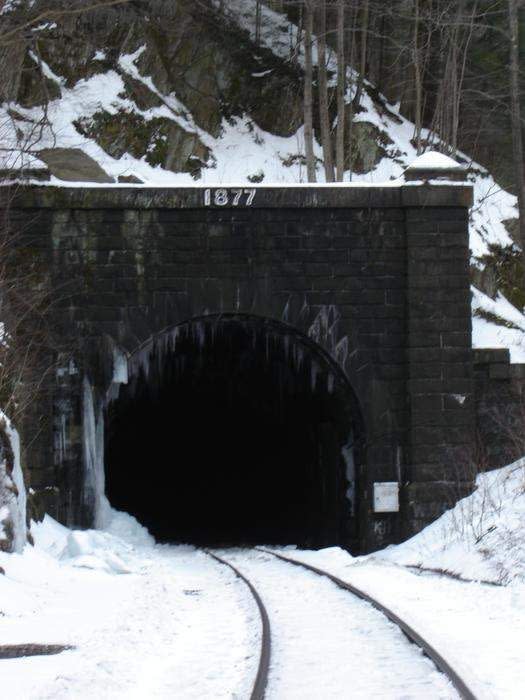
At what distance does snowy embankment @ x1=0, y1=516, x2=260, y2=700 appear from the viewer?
6.14 meters

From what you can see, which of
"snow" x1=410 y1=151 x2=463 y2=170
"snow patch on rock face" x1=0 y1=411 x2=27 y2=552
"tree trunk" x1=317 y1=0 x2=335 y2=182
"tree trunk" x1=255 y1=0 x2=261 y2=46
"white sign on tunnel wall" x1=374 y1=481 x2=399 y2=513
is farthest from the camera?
"tree trunk" x1=255 y1=0 x2=261 y2=46

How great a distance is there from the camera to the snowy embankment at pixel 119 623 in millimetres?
6141

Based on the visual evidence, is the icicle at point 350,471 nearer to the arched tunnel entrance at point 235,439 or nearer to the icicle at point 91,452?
the arched tunnel entrance at point 235,439

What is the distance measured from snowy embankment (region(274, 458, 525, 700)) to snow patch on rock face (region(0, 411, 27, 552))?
351 cm

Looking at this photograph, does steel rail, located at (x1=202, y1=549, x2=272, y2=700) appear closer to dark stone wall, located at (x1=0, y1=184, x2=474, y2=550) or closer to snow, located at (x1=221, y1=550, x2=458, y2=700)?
snow, located at (x1=221, y1=550, x2=458, y2=700)


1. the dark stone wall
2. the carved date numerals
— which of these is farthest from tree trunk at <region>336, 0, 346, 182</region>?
the carved date numerals

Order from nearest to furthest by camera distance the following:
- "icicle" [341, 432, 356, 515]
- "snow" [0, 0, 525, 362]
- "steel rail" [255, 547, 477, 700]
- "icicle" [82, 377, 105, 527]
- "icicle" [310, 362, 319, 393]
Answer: "steel rail" [255, 547, 477, 700] < "icicle" [82, 377, 105, 527] < "icicle" [341, 432, 356, 515] < "icicle" [310, 362, 319, 393] < "snow" [0, 0, 525, 362]

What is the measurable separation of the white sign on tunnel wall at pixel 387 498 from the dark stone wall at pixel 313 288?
16 cm

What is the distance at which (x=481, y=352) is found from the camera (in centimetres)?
1556

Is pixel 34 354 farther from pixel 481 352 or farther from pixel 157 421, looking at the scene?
pixel 157 421

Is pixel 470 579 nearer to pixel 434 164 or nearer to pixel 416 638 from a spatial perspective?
pixel 416 638

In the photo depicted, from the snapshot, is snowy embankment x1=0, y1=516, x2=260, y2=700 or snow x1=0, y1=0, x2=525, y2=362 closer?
snowy embankment x1=0, y1=516, x2=260, y2=700

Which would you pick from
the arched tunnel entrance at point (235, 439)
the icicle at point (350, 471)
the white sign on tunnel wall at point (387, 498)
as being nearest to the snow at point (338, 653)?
the white sign on tunnel wall at point (387, 498)

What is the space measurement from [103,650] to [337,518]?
411 inches
